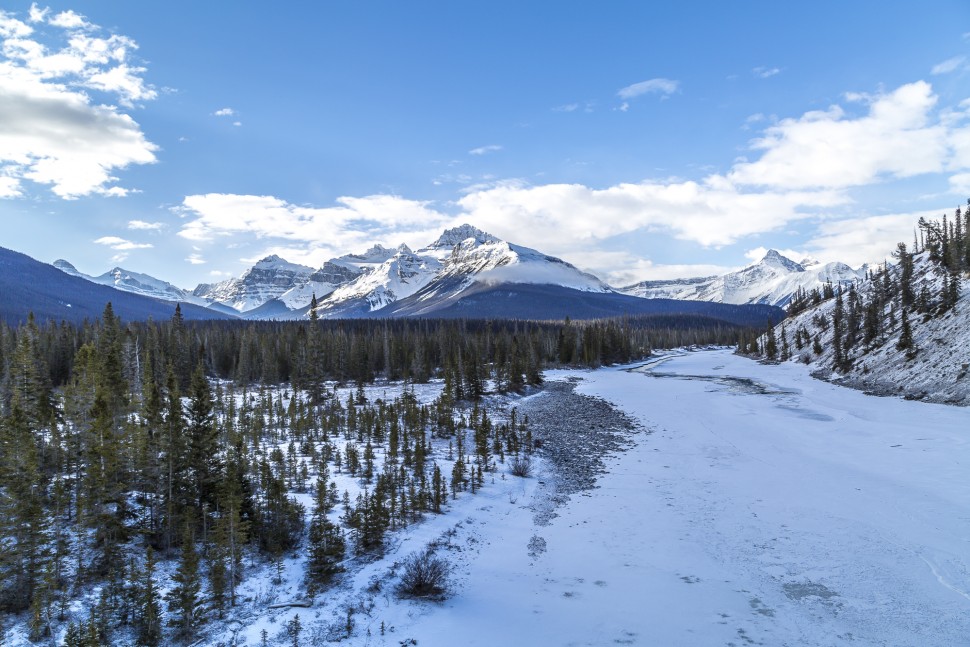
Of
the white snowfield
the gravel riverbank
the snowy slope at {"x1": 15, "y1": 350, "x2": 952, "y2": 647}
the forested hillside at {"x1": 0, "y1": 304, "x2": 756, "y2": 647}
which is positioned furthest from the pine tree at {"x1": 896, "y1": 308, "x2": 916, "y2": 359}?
the forested hillside at {"x1": 0, "y1": 304, "x2": 756, "y2": 647}

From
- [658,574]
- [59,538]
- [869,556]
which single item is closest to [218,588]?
[59,538]

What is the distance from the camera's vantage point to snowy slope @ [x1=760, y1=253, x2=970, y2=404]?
43625mm

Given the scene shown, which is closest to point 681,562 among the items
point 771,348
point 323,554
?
point 323,554

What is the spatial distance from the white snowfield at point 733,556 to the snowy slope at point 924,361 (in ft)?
58.6

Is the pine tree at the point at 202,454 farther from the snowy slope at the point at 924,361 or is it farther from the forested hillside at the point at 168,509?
the snowy slope at the point at 924,361

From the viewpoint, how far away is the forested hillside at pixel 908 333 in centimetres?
4619

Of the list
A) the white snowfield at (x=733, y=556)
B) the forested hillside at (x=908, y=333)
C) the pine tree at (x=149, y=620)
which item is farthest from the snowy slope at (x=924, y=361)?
the pine tree at (x=149, y=620)

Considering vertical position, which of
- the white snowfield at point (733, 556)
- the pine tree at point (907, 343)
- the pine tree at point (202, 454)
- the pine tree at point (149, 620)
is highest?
the pine tree at point (907, 343)

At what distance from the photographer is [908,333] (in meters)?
52.8

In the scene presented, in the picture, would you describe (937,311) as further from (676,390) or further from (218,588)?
(218,588)

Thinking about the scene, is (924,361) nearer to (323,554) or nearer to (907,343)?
(907,343)

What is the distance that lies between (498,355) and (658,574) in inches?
2670

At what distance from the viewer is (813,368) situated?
76.4 metres

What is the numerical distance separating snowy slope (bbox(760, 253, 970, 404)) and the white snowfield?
58.6 feet
